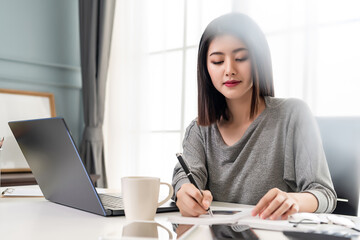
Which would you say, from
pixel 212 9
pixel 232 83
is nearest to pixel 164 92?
pixel 212 9

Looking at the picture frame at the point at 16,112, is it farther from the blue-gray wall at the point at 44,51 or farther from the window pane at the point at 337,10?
the window pane at the point at 337,10

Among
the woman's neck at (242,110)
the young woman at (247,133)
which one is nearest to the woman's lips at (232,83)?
the young woman at (247,133)

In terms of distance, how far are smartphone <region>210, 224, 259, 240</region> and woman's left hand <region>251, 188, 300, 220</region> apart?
0.25 ft

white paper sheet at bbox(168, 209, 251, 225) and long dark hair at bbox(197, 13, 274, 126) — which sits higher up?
long dark hair at bbox(197, 13, 274, 126)

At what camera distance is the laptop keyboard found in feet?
2.70

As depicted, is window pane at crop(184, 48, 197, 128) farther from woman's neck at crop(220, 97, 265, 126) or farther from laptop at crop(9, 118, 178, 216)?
laptop at crop(9, 118, 178, 216)

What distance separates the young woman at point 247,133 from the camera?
43.1 inches

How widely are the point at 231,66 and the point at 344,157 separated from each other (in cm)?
42

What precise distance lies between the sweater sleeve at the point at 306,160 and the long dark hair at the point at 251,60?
0.12 m

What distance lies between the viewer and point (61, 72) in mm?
2777

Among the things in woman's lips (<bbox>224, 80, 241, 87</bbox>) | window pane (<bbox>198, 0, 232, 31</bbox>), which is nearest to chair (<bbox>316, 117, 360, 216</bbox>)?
woman's lips (<bbox>224, 80, 241, 87</bbox>)

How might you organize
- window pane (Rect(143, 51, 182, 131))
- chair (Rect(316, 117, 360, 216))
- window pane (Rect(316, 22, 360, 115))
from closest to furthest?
chair (Rect(316, 117, 360, 216)) < window pane (Rect(316, 22, 360, 115)) < window pane (Rect(143, 51, 182, 131))

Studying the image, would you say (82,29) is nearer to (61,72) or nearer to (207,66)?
(61,72)

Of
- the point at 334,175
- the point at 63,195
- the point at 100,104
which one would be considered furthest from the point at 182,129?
the point at 63,195
